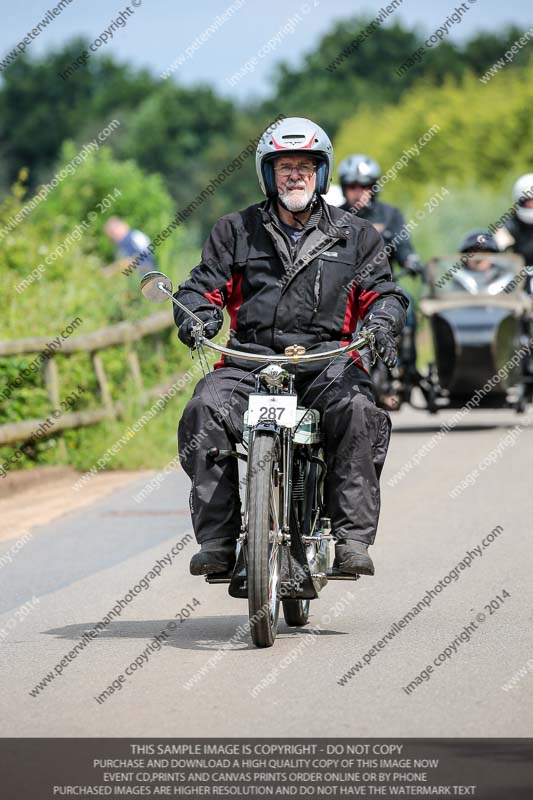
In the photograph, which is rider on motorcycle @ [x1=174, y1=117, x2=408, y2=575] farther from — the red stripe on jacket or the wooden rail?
the wooden rail

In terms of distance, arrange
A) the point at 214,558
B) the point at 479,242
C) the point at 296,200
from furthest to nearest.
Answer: the point at 479,242
the point at 296,200
the point at 214,558

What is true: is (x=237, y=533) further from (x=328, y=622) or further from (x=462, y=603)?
(x=462, y=603)

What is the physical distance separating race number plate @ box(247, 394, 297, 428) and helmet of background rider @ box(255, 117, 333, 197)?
1134 millimetres

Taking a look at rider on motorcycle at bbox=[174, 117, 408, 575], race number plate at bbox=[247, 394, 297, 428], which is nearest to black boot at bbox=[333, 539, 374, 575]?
rider on motorcycle at bbox=[174, 117, 408, 575]

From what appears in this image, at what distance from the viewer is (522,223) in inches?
682

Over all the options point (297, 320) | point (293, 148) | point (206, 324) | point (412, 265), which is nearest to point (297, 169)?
point (293, 148)

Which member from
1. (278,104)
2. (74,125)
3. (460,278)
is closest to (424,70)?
(278,104)

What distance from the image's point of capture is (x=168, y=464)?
48.8ft

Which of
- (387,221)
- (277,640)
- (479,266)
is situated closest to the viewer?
(277,640)

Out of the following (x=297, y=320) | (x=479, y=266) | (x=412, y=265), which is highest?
(x=297, y=320)

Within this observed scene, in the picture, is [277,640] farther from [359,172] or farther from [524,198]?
[524,198]

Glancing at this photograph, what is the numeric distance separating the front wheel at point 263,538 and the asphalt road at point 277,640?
0.53ft

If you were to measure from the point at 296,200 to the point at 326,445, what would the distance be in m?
1.09

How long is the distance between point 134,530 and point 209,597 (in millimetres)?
2562
